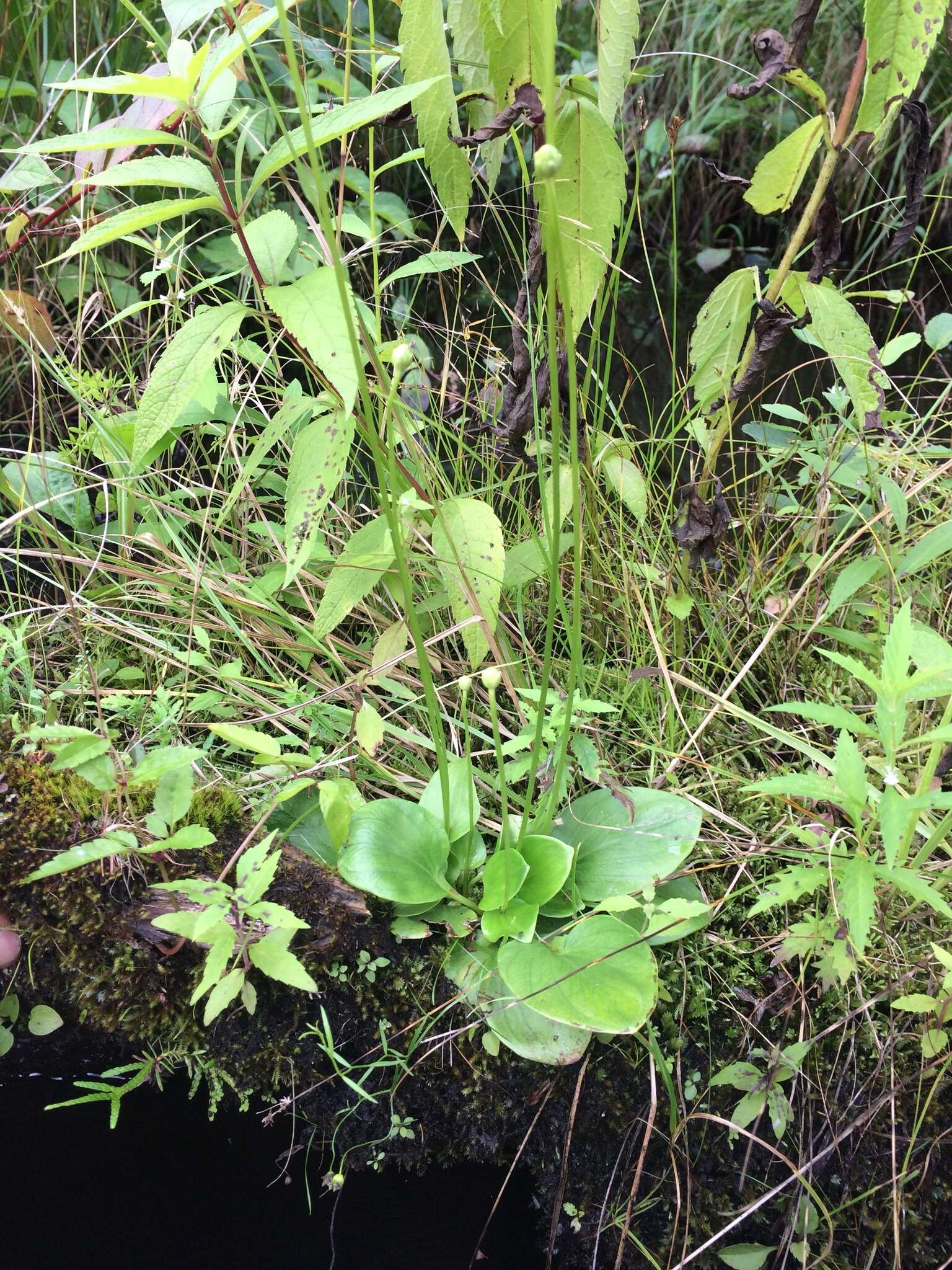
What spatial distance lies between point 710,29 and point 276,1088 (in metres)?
3.08

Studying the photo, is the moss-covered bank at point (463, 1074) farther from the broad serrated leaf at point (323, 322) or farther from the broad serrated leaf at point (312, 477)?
the broad serrated leaf at point (323, 322)

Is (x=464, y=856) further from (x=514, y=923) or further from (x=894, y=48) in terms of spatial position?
(x=894, y=48)

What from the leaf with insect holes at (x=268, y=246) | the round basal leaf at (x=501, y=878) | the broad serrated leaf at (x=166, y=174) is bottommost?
the round basal leaf at (x=501, y=878)

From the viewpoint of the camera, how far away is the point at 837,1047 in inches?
33.5

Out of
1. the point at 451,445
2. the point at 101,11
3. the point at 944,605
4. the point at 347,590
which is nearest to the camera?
the point at 347,590

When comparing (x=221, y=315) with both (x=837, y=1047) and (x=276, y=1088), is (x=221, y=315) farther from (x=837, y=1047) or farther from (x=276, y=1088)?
(x=837, y=1047)

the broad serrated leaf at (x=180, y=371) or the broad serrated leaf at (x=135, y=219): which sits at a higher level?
the broad serrated leaf at (x=135, y=219)

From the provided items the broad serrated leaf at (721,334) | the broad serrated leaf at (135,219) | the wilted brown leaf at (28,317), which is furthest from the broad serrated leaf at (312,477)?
the wilted brown leaf at (28,317)

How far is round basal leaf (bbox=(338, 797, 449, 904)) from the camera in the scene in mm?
840

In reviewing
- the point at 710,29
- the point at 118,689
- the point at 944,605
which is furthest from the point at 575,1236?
the point at 710,29

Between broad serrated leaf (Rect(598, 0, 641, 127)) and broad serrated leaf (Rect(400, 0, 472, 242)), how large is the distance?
0.14 m

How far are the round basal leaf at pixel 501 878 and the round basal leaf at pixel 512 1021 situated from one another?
65mm

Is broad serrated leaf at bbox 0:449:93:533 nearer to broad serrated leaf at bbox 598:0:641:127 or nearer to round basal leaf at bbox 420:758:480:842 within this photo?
round basal leaf at bbox 420:758:480:842

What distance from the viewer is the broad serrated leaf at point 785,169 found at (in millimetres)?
883
